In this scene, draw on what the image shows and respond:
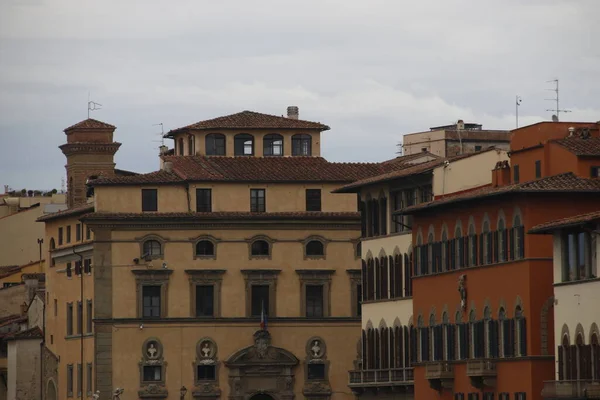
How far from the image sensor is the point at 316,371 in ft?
433

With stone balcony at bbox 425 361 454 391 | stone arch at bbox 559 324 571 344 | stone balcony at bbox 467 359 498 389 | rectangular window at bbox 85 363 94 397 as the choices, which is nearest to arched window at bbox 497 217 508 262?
stone balcony at bbox 467 359 498 389

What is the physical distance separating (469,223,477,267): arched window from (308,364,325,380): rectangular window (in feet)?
127

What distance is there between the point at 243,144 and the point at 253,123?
129 centimetres

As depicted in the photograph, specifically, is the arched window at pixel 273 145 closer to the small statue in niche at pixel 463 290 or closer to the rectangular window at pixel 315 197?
the rectangular window at pixel 315 197

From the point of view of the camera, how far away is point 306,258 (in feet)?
432

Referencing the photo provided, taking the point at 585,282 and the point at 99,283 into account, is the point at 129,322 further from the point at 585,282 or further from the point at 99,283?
the point at 585,282

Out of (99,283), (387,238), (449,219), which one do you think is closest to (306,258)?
(99,283)

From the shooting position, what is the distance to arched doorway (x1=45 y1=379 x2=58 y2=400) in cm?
14088

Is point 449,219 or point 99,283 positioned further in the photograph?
point 99,283

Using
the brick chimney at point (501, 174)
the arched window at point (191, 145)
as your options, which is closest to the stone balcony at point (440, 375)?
the brick chimney at point (501, 174)

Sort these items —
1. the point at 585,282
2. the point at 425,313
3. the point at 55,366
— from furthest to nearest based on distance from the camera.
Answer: the point at 55,366 → the point at 425,313 → the point at 585,282

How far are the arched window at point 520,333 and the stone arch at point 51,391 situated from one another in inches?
2219

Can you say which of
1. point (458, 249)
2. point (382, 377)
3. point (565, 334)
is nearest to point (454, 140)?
point (382, 377)

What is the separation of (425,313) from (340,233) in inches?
1277
